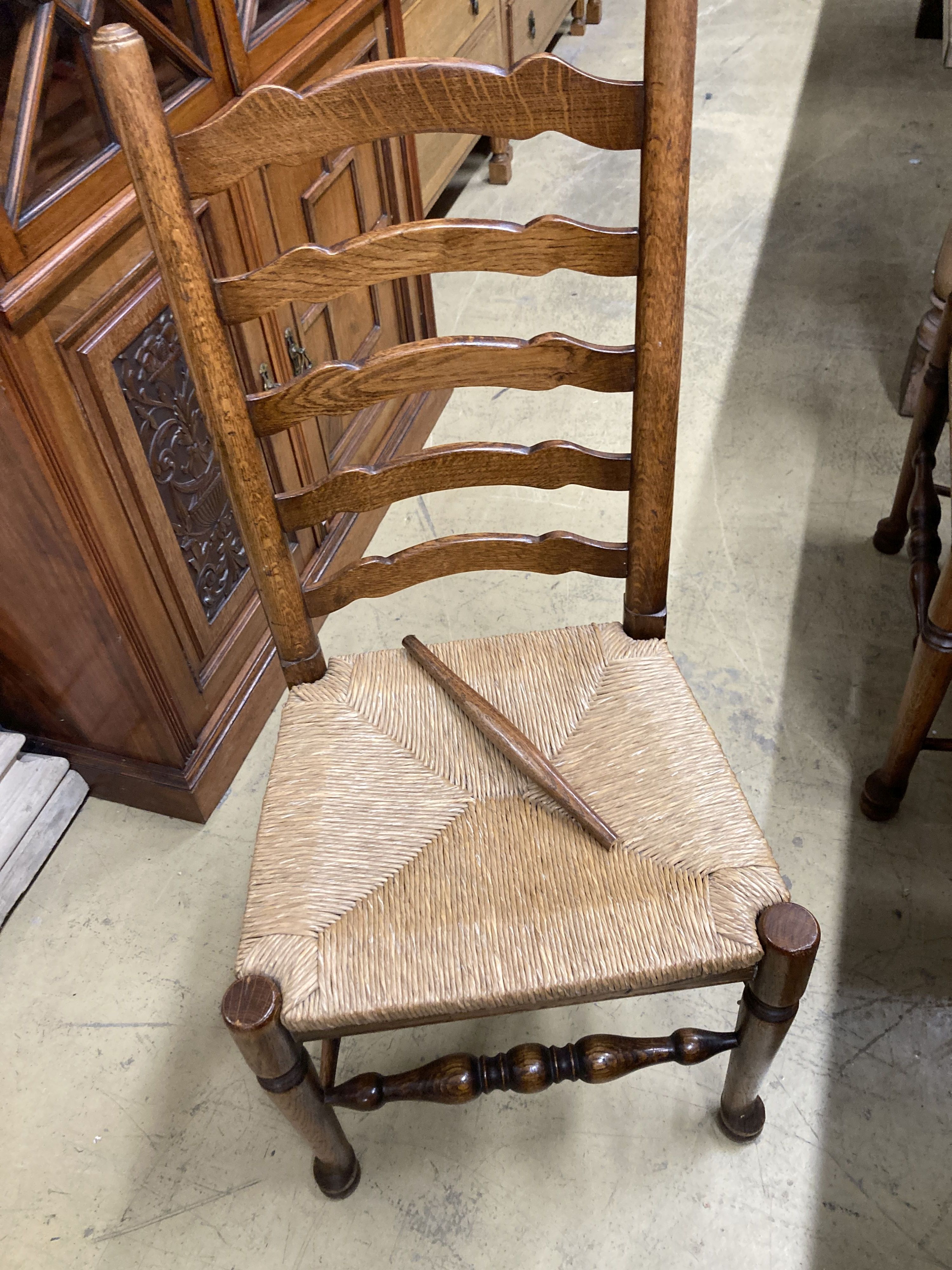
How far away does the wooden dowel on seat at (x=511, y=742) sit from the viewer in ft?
3.03

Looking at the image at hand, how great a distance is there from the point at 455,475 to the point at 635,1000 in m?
0.74

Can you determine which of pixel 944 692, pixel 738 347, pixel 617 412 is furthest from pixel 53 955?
pixel 738 347

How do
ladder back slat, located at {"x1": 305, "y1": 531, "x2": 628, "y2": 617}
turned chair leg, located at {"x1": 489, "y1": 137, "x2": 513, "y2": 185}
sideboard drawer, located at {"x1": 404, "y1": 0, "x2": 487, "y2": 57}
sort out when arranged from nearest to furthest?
ladder back slat, located at {"x1": 305, "y1": 531, "x2": 628, "y2": 617} → sideboard drawer, located at {"x1": 404, "y1": 0, "x2": 487, "y2": 57} → turned chair leg, located at {"x1": 489, "y1": 137, "x2": 513, "y2": 185}

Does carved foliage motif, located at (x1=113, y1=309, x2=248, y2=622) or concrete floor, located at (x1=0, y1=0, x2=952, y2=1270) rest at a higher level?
carved foliage motif, located at (x1=113, y1=309, x2=248, y2=622)

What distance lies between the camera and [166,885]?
144cm

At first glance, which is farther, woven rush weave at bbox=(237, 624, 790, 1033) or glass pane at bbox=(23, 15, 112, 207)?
glass pane at bbox=(23, 15, 112, 207)

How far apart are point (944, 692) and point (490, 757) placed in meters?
0.64

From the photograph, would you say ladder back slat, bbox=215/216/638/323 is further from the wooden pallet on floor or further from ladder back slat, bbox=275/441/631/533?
the wooden pallet on floor

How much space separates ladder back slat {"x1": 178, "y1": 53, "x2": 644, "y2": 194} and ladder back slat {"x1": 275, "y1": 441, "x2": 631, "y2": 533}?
0.29 meters

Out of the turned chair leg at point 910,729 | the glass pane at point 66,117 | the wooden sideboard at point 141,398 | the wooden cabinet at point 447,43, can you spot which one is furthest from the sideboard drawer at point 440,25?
the turned chair leg at point 910,729

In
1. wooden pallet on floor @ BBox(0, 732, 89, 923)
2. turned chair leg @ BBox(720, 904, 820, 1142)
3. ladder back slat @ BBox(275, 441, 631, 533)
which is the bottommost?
wooden pallet on floor @ BBox(0, 732, 89, 923)

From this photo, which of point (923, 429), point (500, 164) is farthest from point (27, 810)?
point (500, 164)

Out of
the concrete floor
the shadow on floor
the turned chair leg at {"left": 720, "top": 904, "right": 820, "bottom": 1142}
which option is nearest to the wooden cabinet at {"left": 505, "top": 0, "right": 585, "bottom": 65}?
the shadow on floor

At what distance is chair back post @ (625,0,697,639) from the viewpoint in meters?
0.73
